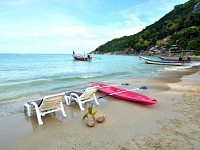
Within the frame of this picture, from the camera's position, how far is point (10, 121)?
22.8 ft

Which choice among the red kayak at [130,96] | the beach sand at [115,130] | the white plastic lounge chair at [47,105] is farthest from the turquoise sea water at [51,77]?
the beach sand at [115,130]

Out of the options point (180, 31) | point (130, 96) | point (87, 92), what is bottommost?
point (130, 96)

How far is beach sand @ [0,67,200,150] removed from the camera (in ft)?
15.8

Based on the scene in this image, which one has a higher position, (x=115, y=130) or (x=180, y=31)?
(x=180, y=31)

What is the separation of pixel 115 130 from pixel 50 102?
2660 millimetres

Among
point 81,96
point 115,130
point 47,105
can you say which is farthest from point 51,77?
point 115,130

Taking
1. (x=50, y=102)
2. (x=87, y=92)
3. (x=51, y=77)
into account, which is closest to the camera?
(x=50, y=102)

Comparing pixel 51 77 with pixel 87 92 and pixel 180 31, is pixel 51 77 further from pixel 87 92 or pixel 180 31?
pixel 180 31

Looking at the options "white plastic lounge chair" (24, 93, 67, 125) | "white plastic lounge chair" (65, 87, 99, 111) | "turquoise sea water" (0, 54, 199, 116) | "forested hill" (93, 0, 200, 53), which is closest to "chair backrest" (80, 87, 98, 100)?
"white plastic lounge chair" (65, 87, 99, 111)

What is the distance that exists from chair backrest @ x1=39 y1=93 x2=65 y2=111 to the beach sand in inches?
17.5

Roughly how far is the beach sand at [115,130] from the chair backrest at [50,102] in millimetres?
443

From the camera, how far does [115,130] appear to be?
224 inches

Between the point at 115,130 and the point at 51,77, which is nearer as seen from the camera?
the point at 115,130

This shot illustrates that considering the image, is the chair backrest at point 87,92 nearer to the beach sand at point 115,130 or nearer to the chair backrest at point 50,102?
the beach sand at point 115,130
